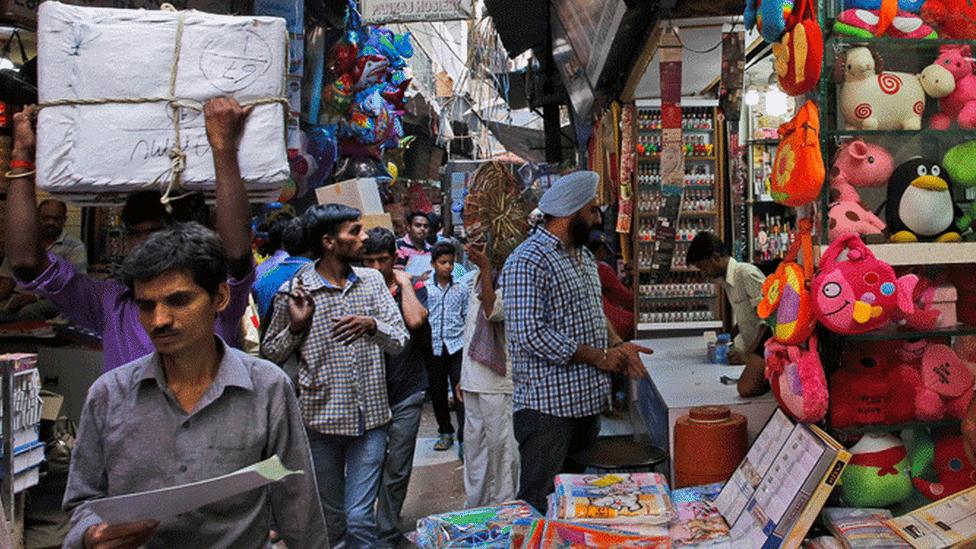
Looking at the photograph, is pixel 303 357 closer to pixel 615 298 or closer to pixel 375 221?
pixel 375 221

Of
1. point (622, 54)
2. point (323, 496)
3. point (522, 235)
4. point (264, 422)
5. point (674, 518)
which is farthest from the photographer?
point (622, 54)

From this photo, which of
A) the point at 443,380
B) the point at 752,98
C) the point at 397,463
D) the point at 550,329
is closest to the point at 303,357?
the point at 550,329

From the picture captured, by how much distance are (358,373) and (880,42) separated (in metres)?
2.69

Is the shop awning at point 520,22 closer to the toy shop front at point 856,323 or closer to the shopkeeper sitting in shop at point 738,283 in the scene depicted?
the shopkeeper sitting in shop at point 738,283

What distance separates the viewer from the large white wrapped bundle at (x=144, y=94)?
2.19 meters

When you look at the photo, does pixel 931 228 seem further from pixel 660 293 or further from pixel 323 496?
pixel 660 293

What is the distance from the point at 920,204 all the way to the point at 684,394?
5.52 ft

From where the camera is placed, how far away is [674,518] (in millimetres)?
2941

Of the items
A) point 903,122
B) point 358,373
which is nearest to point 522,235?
point 358,373

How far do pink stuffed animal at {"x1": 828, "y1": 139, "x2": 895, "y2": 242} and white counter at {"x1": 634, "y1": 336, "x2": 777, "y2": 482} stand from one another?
1126mm

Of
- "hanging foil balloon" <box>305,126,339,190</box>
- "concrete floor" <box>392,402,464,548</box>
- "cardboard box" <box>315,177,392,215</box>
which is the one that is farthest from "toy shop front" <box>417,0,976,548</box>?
"hanging foil balloon" <box>305,126,339,190</box>

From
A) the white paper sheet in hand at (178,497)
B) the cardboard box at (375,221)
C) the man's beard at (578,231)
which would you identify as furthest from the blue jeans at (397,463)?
the white paper sheet in hand at (178,497)

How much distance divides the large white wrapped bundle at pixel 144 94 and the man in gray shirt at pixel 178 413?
1.23 ft

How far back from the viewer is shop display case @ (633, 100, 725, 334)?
7.95 meters
